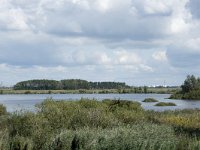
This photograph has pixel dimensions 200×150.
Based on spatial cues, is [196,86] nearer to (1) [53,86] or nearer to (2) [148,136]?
(1) [53,86]

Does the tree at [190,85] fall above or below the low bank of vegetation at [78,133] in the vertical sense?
above

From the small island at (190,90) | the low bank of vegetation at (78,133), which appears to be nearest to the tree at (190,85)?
the small island at (190,90)

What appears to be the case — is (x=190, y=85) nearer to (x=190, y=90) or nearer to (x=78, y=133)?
(x=190, y=90)

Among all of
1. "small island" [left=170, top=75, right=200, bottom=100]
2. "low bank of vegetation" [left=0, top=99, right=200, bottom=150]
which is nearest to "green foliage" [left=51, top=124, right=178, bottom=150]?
"low bank of vegetation" [left=0, top=99, right=200, bottom=150]

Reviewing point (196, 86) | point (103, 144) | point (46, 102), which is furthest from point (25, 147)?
point (196, 86)

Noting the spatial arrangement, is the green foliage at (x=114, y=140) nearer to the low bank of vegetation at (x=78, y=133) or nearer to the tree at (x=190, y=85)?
the low bank of vegetation at (x=78, y=133)

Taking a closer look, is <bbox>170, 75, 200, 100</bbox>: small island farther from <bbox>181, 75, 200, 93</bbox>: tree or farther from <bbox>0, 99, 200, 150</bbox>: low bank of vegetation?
<bbox>0, 99, 200, 150</bbox>: low bank of vegetation

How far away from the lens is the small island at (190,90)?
108 metres

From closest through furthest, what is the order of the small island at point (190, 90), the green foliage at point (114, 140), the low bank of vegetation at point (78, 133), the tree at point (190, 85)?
the green foliage at point (114, 140), the low bank of vegetation at point (78, 133), the small island at point (190, 90), the tree at point (190, 85)

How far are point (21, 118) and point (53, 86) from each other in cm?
16575

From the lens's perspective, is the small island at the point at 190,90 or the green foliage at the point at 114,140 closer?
the green foliage at the point at 114,140

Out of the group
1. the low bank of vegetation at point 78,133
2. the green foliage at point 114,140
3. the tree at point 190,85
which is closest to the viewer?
the green foliage at point 114,140

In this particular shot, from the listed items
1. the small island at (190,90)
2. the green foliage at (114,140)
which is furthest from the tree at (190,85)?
the green foliage at (114,140)

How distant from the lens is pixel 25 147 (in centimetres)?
1767
